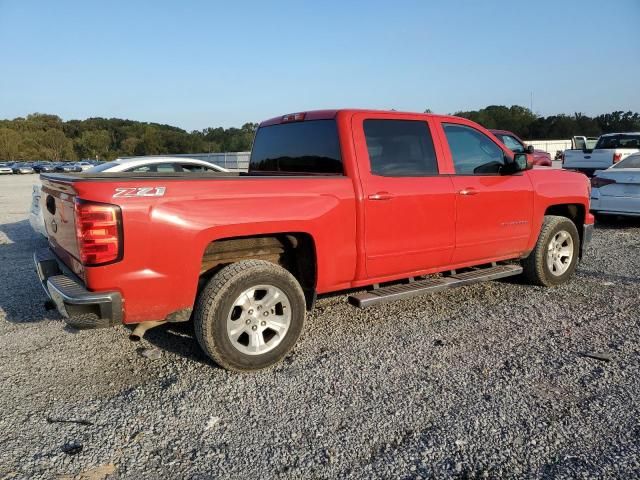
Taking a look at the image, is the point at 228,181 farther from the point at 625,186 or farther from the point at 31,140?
the point at 31,140

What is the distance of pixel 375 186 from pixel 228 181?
1.29m

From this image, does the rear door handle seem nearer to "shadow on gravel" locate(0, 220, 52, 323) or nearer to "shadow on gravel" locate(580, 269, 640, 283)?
"shadow on gravel" locate(0, 220, 52, 323)

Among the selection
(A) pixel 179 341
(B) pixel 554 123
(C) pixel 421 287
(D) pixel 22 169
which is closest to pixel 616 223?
(C) pixel 421 287

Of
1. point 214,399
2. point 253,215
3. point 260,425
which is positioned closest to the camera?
point 260,425

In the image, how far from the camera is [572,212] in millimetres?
6039

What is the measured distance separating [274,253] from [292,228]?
1.29 ft

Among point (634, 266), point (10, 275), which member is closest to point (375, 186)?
point (634, 266)

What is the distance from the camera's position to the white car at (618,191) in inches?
370

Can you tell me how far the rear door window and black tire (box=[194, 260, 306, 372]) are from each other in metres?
1.29

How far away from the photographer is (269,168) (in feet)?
16.9

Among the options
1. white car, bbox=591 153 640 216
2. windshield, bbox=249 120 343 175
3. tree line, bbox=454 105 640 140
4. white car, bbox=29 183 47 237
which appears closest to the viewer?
windshield, bbox=249 120 343 175

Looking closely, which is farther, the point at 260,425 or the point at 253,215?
the point at 253,215

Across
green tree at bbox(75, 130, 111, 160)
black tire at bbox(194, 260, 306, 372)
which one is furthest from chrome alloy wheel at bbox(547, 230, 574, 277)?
green tree at bbox(75, 130, 111, 160)

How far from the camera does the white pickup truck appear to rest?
13.2 meters
